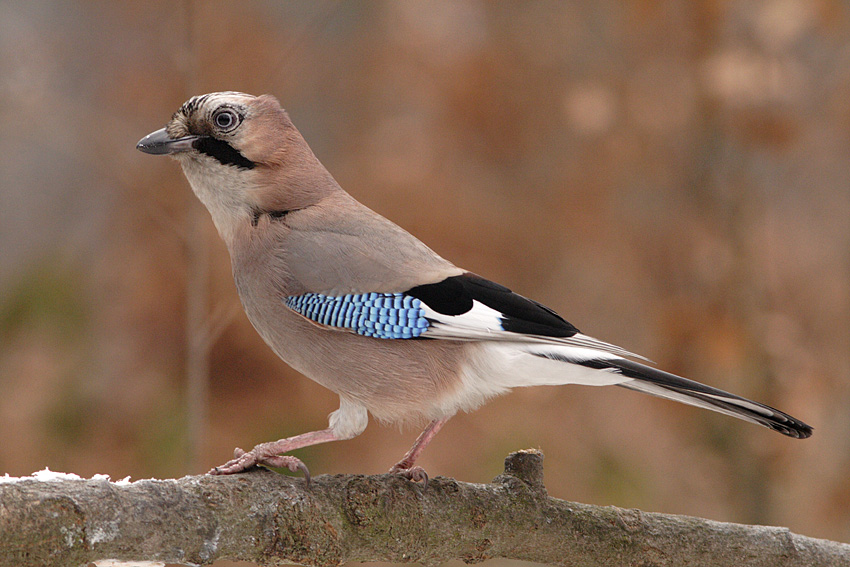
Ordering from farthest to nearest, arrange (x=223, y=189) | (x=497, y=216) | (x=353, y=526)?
(x=497, y=216), (x=223, y=189), (x=353, y=526)

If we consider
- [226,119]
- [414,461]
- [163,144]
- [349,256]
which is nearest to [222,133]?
[226,119]

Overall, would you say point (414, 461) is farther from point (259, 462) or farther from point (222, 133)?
point (222, 133)

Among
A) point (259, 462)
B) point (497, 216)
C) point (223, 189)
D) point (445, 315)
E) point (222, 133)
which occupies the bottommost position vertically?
point (259, 462)

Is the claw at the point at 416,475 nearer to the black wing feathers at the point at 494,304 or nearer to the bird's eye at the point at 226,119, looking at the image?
the black wing feathers at the point at 494,304

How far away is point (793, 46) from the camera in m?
4.71

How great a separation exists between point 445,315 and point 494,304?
0.13m

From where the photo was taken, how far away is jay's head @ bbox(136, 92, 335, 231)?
230 centimetres

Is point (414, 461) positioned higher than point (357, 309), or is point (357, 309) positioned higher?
point (357, 309)

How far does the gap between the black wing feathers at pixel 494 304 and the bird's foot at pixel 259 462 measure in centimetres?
49

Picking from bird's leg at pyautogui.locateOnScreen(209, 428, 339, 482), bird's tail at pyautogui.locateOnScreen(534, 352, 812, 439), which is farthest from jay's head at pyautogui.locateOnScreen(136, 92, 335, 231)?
bird's tail at pyautogui.locateOnScreen(534, 352, 812, 439)

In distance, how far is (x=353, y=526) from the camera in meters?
2.06

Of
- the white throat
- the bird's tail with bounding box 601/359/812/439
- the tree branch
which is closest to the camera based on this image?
the tree branch

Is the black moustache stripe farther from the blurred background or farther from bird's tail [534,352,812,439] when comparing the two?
the blurred background

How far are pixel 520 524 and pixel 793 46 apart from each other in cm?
349
